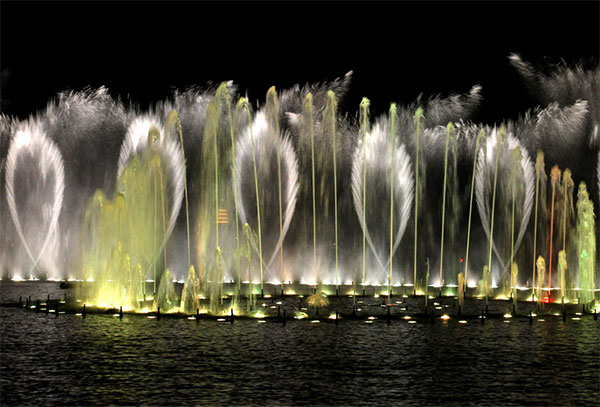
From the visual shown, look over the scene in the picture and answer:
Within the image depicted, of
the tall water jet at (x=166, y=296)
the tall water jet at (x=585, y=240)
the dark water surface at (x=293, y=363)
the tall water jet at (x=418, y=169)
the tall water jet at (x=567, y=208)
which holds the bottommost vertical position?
the dark water surface at (x=293, y=363)

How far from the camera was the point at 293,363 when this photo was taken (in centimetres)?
2350

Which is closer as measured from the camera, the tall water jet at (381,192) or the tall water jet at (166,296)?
the tall water jet at (166,296)

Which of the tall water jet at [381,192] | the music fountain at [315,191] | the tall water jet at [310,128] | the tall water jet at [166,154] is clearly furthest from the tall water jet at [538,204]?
the tall water jet at [166,154]

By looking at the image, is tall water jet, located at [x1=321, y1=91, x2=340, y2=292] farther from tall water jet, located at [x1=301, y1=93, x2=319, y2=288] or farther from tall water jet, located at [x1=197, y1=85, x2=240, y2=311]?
tall water jet, located at [x1=197, y1=85, x2=240, y2=311]

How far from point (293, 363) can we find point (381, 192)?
44.2m

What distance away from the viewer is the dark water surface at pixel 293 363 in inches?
754

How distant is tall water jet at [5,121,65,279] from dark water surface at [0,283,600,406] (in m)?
36.0

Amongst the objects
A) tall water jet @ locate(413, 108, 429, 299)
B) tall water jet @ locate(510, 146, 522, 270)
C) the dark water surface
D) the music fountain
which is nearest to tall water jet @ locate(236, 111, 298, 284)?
the music fountain

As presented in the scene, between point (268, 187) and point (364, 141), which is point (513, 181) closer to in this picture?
point (364, 141)

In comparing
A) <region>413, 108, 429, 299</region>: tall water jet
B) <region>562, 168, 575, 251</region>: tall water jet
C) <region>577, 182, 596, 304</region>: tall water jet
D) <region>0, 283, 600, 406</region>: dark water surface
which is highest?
<region>413, 108, 429, 299</region>: tall water jet

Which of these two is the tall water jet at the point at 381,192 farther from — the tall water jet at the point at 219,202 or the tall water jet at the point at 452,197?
the tall water jet at the point at 219,202

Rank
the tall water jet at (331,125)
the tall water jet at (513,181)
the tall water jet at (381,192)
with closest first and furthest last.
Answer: the tall water jet at (331,125), the tall water jet at (513,181), the tall water jet at (381,192)

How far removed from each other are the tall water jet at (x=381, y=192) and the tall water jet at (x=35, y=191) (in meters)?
26.7

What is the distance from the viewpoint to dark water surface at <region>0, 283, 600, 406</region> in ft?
62.8
